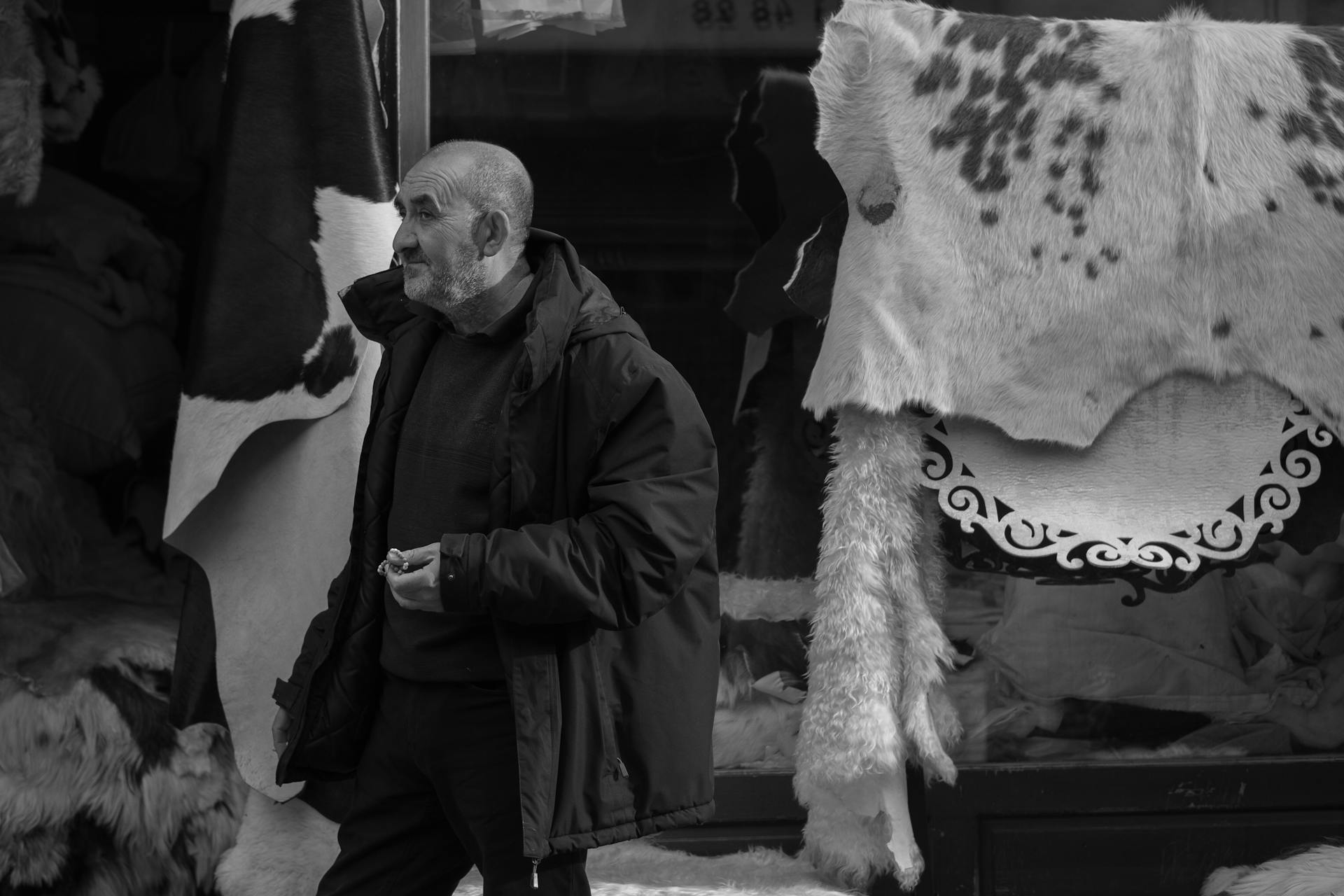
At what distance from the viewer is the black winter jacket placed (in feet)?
6.21

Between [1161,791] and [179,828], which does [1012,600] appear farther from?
[179,828]

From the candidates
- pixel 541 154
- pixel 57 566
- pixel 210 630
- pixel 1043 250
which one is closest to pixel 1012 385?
pixel 1043 250

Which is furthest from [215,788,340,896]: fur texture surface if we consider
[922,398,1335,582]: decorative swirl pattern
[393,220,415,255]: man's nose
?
[922,398,1335,582]: decorative swirl pattern

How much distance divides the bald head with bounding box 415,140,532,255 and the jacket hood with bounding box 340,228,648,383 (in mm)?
46

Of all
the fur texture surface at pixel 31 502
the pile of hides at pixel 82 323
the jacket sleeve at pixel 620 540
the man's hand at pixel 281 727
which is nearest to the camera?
the jacket sleeve at pixel 620 540

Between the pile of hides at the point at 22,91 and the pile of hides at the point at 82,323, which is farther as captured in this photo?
the pile of hides at the point at 82,323

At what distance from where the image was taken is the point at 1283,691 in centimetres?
358

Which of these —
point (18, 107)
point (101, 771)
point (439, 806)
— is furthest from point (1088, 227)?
point (101, 771)

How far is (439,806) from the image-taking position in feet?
7.06

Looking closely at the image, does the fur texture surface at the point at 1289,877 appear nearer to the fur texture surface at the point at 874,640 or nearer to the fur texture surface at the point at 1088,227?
the fur texture surface at the point at 874,640

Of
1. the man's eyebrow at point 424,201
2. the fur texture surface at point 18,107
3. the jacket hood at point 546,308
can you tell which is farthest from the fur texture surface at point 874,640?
the fur texture surface at point 18,107

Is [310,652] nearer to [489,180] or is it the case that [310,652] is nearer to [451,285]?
[451,285]

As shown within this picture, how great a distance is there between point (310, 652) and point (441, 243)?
2.14 ft

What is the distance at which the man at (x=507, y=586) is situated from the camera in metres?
1.91
